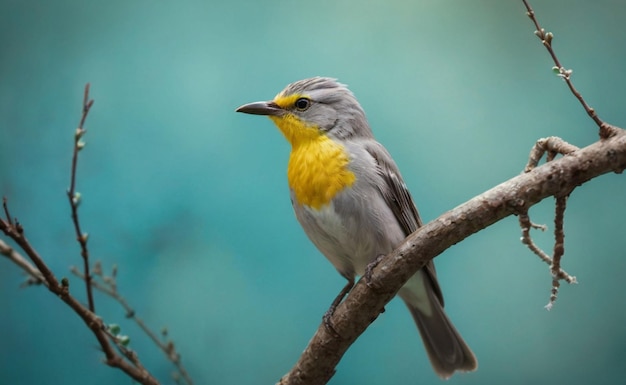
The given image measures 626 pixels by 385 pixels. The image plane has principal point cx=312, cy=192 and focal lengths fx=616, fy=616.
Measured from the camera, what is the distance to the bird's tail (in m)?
2.42

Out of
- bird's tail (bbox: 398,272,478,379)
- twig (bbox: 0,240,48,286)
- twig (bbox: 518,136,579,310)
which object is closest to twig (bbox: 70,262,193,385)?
twig (bbox: 0,240,48,286)

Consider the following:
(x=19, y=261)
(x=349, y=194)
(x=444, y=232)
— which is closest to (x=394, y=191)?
(x=349, y=194)

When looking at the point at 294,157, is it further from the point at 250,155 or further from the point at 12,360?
the point at 12,360

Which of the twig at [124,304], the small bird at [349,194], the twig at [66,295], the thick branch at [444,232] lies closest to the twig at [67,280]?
the twig at [66,295]

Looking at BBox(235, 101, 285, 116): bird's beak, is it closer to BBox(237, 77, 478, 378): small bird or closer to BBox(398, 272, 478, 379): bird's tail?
BBox(237, 77, 478, 378): small bird

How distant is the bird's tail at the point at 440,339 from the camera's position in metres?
2.42

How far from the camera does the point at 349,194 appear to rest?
2055 mm

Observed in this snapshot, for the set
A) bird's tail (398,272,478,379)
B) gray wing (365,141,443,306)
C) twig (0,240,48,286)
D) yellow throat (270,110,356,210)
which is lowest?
bird's tail (398,272,478,379)

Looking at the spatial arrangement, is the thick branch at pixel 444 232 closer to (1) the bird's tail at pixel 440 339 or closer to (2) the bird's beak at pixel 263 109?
(1) the bird's tail at pixel 440 339

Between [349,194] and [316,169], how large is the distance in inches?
5.7

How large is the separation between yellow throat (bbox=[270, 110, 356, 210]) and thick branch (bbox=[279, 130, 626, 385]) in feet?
1.19

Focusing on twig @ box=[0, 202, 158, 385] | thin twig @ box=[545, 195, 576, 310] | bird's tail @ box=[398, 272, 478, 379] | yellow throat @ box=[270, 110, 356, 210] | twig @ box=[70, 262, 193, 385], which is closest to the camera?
twig @ box=[0, 202, 158, 385]

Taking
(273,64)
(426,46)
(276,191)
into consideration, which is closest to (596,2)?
(426,46)

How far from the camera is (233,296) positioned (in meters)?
2.94
